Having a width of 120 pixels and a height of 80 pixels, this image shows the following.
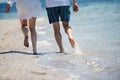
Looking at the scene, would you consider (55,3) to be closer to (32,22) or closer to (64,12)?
(64,12)

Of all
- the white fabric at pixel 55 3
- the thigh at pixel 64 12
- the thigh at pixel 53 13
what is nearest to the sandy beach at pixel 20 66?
the thigh at pixel 53 13

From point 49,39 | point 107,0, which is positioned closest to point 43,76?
point 49,39

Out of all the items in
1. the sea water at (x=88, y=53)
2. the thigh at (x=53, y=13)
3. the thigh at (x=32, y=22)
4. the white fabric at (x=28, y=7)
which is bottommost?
the sea water at (x=88, y=53)

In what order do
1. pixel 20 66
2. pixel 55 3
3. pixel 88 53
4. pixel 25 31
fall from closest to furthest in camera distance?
pixel 20 66 < pixel 55 3 < pixel 88 53 < pixel 25 31

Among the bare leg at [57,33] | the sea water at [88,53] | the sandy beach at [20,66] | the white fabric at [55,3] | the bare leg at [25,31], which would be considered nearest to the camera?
the sandy beach at [20,66]

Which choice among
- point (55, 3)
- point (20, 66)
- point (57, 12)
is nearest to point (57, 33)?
point (57, 12)

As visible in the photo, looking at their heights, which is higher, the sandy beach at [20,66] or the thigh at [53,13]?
the thigh at [53,13]

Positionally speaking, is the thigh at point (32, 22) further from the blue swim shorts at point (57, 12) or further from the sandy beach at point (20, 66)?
the sandy beach at point (20, 66)

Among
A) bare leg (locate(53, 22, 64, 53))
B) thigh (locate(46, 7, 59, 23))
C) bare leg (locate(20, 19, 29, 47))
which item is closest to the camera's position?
thigh (locate(46, 7, 59, 23))

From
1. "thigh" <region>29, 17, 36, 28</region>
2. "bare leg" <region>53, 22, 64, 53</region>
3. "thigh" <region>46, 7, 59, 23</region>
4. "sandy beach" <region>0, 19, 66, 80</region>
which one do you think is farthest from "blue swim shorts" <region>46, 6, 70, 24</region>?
"sandy beach" <region>0, 19, 66, 80</region>

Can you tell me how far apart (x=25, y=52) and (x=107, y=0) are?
39.2 feet

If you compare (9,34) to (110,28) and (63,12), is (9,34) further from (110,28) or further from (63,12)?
(63,12)

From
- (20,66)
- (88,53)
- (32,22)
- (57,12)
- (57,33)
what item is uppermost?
(57,12)

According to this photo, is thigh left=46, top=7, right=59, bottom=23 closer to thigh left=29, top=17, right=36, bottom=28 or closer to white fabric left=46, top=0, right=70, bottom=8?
white fabric left=46, top=0, right=70, bottom=8
